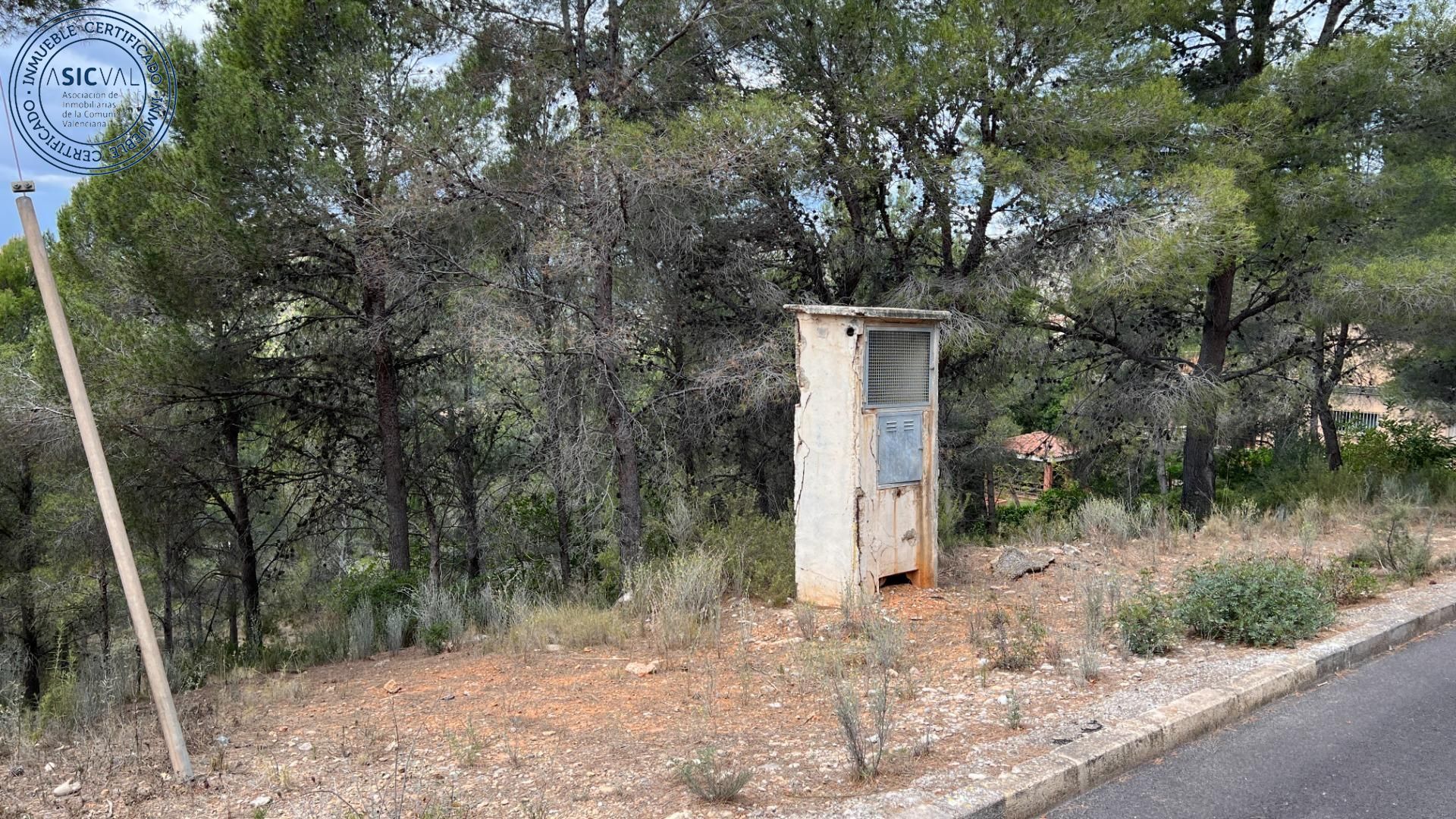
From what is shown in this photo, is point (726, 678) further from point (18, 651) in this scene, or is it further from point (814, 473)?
point (18, 651)

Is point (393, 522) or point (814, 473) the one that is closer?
point (814, 473)

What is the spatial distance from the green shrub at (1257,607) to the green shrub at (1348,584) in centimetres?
45

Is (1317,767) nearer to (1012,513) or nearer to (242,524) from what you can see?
(242,524)

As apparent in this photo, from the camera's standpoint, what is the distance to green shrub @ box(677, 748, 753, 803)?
139 inches

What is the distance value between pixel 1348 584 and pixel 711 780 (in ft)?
17.9

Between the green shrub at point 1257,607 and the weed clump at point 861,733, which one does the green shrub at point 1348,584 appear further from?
the weed clump at point 861,733

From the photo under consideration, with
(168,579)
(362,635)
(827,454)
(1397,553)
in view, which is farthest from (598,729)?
(168,579)

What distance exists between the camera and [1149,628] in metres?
5.41

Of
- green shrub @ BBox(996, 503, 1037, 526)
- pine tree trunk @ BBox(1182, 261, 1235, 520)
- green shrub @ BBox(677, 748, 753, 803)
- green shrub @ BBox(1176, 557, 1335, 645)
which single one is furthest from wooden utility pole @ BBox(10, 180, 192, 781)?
green shrub @ BBox(996, 503, 1037, 526)

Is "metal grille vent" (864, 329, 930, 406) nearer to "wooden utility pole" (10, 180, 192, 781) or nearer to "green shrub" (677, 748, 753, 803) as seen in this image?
"green shrub" (677, 748, 753, 803)

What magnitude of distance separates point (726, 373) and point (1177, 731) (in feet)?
20.5

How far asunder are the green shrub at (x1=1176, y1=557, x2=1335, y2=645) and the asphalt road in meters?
0.54

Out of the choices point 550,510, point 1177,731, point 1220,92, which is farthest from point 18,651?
point 1220,92

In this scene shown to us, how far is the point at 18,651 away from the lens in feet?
42.9
